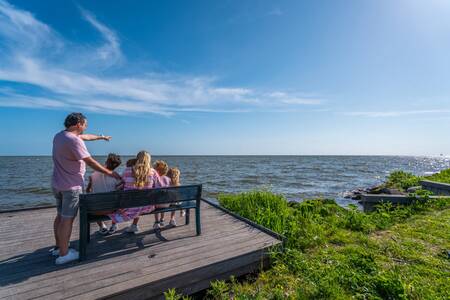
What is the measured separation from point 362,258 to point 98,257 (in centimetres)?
399

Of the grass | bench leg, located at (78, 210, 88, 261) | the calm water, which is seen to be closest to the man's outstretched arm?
bench leg, located at (78, 210, 88, 261)

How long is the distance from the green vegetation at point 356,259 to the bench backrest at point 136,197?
5.14ft

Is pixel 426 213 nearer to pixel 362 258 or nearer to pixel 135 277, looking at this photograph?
pixel 362 258

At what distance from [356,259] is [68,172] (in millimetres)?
4307

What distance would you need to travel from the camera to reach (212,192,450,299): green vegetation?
8.98 feet

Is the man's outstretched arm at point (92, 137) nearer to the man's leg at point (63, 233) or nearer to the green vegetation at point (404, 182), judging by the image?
the man's leg at point (63, 233)

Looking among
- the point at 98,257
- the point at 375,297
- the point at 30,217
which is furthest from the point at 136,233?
the point at 375,297

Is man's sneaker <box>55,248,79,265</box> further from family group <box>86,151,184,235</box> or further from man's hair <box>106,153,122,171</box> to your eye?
man's hair <box>106,153,122,171</box>

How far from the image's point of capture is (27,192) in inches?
614

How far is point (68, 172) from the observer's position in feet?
9.80

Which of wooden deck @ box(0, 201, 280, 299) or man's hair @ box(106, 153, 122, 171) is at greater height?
man's hair @ box(106, 153, 122, 171)

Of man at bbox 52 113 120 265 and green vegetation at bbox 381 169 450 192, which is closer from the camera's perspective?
man at bbox 52 113 120 265

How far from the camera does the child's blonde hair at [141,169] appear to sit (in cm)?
391

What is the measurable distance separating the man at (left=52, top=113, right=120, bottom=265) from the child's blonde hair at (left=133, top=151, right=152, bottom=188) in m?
Result: 0.83
